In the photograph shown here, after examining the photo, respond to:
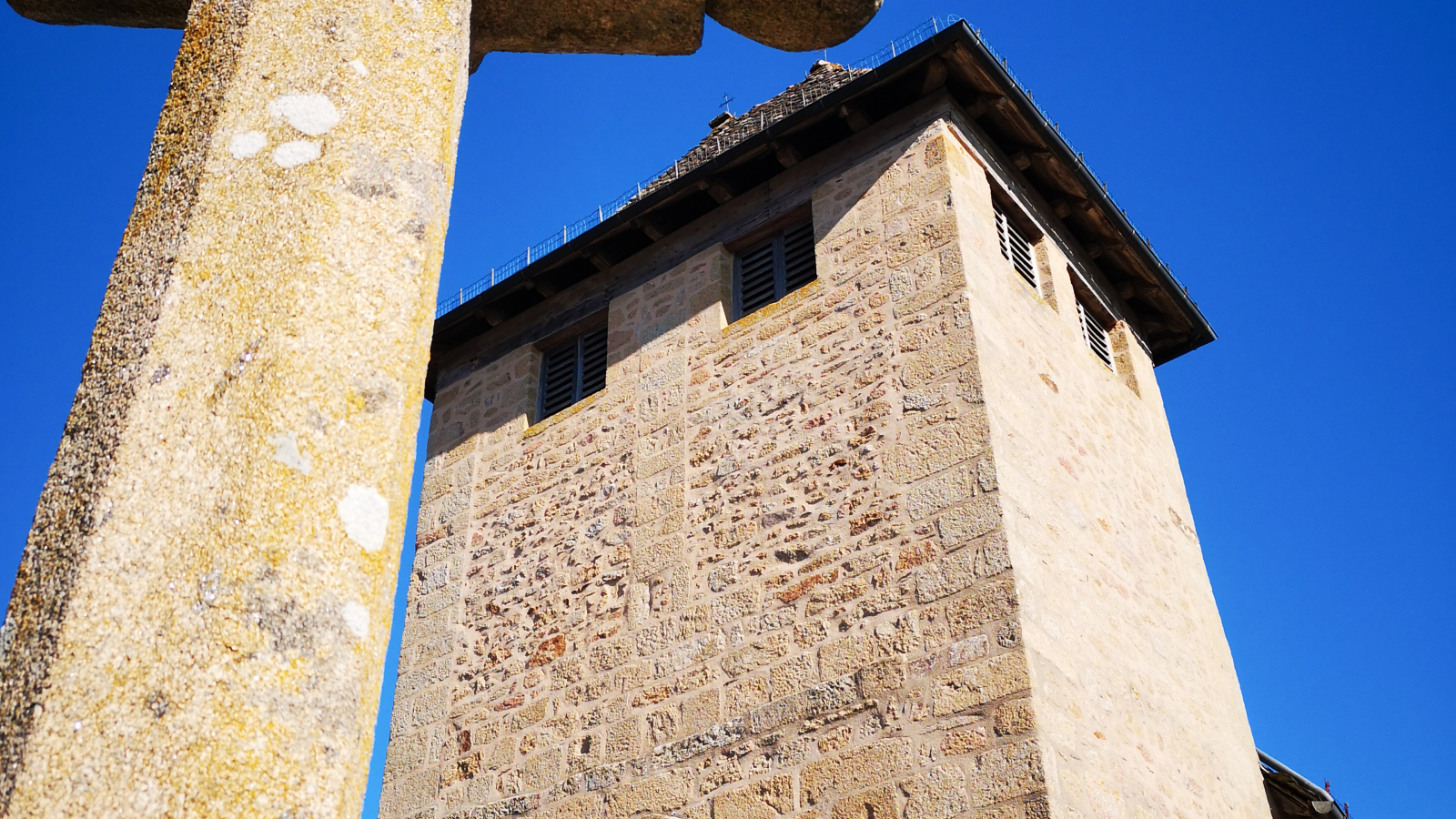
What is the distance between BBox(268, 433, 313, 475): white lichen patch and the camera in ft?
4.78

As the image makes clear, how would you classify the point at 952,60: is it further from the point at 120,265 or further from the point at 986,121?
the point at 120,265

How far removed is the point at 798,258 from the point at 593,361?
73.3 inches

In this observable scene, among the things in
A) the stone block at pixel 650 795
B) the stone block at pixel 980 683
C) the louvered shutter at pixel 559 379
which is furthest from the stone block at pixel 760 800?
the louvered shutter at pixel 559 379

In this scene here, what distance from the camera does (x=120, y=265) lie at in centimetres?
168

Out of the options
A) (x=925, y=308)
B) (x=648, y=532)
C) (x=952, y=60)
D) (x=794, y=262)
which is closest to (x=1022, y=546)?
(x=925, y=308)

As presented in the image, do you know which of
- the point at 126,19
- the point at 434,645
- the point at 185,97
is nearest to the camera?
the point at 185,97

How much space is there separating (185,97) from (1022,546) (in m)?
5.78

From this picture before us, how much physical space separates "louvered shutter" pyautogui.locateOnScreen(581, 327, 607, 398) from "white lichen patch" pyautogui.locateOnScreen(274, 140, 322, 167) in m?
8.12

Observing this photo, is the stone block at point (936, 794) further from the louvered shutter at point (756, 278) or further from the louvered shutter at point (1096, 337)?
the louvered shutter at point (1096, 337)

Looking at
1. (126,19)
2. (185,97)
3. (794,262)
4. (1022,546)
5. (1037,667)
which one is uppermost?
(794,262)

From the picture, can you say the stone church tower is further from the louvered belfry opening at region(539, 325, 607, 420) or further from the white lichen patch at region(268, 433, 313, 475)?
the white lichen patch at region(268, 433, 313, 475)

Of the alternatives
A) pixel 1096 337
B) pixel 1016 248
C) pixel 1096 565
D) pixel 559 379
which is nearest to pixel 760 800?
pixel 1096 565

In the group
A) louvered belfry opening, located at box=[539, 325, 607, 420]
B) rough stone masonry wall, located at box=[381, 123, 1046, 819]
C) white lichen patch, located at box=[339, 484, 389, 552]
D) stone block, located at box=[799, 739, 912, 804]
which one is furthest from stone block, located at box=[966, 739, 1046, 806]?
white lichen patch, located at box=[339, 484, 389, 552]

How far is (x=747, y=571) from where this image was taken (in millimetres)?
7871
